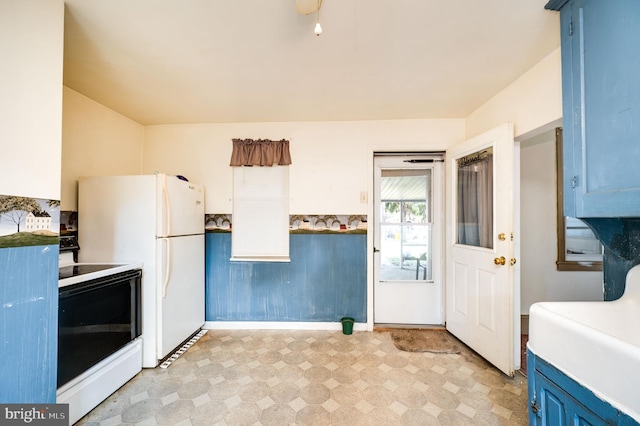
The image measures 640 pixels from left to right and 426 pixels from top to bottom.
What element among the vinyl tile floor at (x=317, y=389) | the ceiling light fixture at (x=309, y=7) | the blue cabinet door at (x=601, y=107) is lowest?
the vinyl tile floor at (x=317, y=389)

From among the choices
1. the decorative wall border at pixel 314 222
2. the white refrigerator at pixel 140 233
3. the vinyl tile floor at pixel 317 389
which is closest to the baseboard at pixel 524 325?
the vinyl tile floor at pixel 317 389

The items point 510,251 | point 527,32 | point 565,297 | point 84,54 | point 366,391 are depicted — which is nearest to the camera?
point 527,32

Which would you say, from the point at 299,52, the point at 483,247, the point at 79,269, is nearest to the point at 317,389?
the point at 483,247

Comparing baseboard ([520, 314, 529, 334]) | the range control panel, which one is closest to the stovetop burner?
the range control panel

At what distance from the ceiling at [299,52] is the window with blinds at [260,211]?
764 mm

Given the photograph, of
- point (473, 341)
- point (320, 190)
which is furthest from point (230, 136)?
point (473, 341)

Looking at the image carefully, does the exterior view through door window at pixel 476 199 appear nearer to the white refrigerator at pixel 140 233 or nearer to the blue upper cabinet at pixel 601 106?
the blue upper cabinet at pixel 601 106

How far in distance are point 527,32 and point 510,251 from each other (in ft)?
4.94

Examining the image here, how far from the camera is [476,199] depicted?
2.45m

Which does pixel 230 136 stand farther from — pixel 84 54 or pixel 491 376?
pixel 491 376

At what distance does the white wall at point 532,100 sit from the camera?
1.72 meters

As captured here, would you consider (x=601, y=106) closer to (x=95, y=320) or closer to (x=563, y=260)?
(x=563, y=260)

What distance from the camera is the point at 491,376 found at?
206 centimetres

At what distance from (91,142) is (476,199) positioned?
146 inches
